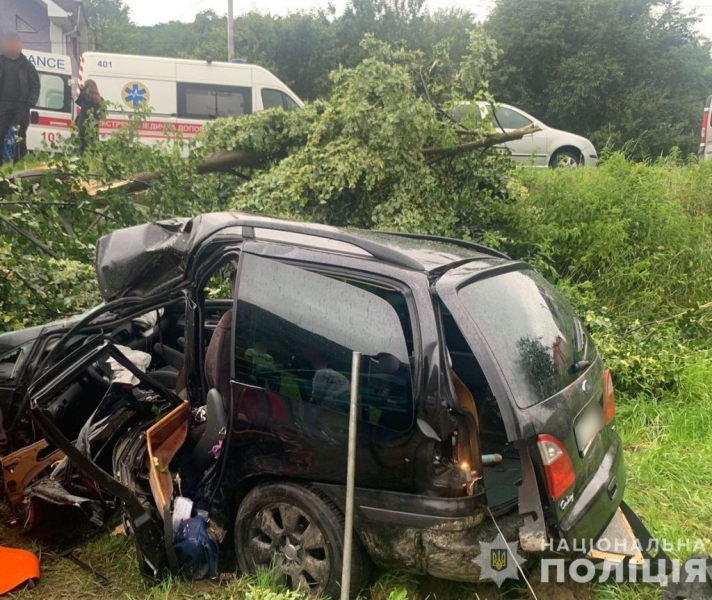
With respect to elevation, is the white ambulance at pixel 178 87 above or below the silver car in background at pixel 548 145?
above

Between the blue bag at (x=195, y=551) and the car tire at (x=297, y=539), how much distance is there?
0.13m

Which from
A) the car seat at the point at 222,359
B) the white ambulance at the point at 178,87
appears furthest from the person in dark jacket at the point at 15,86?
the car seat at the point at 222,359

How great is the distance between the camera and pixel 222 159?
7777 millimetres

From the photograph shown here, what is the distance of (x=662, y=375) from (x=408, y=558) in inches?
130

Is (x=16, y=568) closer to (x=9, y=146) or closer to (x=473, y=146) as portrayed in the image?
(x=473, y=146)

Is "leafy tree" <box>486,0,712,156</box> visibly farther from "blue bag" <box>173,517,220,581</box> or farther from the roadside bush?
"blue bag" <box>173,517,220,581</box>

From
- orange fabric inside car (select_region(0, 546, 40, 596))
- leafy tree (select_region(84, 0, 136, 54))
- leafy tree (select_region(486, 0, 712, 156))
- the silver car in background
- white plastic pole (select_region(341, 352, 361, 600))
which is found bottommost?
orange fabric inside car (select_region(0, 546, 40, 596))

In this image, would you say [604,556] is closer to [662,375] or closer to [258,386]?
[258,386]

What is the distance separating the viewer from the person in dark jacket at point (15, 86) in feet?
28.5

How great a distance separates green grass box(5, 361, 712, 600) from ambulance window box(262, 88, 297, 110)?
10786 millimetres

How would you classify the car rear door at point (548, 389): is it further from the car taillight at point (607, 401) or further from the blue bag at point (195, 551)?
the blue bag at point (195, 551)

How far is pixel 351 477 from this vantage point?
96.0 inches

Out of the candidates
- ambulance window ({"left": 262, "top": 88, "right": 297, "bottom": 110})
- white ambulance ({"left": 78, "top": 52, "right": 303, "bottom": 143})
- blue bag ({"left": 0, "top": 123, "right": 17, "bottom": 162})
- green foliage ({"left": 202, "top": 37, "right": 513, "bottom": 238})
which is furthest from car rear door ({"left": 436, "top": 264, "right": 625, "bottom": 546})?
ambulance window ({"left": 262, "top": 88, "right": 297, "bottom": 110})

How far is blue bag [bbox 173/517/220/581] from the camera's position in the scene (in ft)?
9.49
